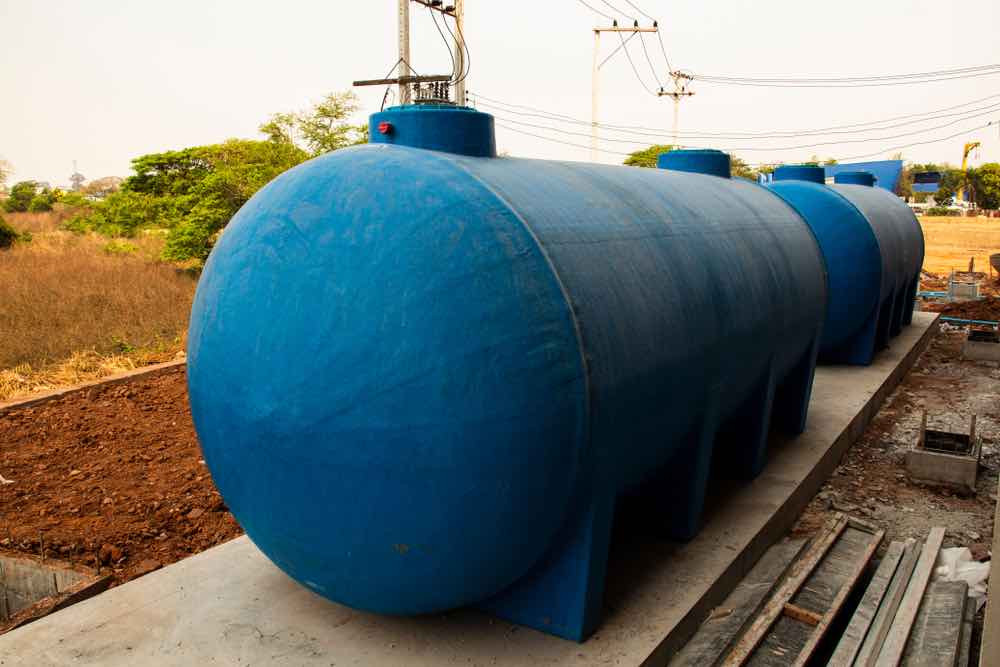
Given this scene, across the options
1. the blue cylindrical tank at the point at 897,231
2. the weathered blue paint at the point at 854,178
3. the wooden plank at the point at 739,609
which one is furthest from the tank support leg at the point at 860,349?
the wooden plank at the point at 739,609

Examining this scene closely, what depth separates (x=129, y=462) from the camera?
6.79 meters

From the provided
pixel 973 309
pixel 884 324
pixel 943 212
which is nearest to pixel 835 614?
pixel 884 324

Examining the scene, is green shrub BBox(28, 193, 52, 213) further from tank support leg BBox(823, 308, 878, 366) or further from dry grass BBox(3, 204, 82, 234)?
tank support leg BBox(823, 308, 878, 366)

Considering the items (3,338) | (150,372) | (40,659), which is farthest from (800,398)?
(3,338)

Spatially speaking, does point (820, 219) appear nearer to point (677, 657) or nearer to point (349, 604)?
point (677, 657)

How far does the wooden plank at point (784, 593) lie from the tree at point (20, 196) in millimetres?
41274

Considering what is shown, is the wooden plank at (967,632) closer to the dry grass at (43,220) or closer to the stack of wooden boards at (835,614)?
the stack of wooden boards at (835,614)

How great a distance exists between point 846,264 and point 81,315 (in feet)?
34.2

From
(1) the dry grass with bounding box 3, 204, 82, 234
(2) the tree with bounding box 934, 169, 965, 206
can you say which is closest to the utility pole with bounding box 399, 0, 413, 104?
(1) the dry grass with bounding box 3, 204, 82, 234

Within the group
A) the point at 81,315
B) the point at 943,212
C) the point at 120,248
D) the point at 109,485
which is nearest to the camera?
the point at 109,485

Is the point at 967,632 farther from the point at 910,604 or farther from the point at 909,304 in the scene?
the point at 909,304

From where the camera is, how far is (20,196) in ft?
130

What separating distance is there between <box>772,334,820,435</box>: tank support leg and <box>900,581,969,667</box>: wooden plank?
89.7 inches

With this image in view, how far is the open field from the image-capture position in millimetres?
9570
